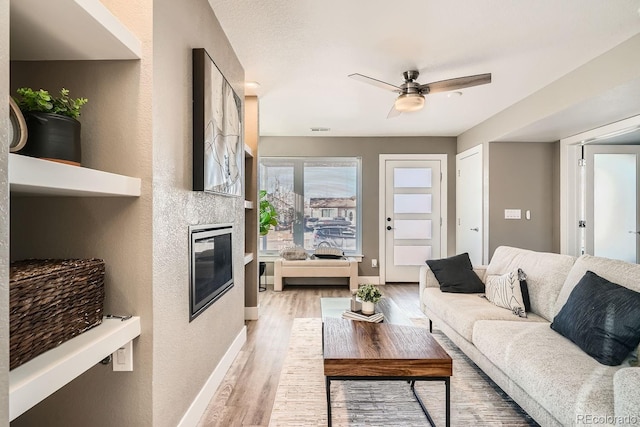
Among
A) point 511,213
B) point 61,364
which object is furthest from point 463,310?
point 511,213

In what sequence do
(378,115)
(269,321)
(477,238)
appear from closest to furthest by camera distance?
(269,321) < (378,115) < (477,238)

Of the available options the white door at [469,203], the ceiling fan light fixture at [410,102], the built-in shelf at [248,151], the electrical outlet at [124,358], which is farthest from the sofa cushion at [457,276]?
the electrical outlet at [124,358]

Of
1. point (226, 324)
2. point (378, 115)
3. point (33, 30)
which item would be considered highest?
point (378, 115)

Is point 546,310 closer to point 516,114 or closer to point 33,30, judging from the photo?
point 516,114

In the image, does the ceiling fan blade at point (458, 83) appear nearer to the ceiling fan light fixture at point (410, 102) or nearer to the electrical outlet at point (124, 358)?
the ceiling fan light fixture at point (410, 102)

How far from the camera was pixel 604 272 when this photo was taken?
6.87 ft

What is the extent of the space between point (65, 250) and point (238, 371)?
5.36 ft

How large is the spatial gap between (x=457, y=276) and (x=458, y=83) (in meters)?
1.70

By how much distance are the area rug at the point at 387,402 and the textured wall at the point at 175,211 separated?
0.57m

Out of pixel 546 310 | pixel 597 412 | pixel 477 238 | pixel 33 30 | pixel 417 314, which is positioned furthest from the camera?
pixel 477 238

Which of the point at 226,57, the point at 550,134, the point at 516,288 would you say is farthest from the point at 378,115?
the point at 516,288

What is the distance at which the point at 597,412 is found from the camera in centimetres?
136

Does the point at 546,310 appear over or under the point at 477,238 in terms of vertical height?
under

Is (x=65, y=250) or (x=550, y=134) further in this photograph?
(x=550, y=134)
